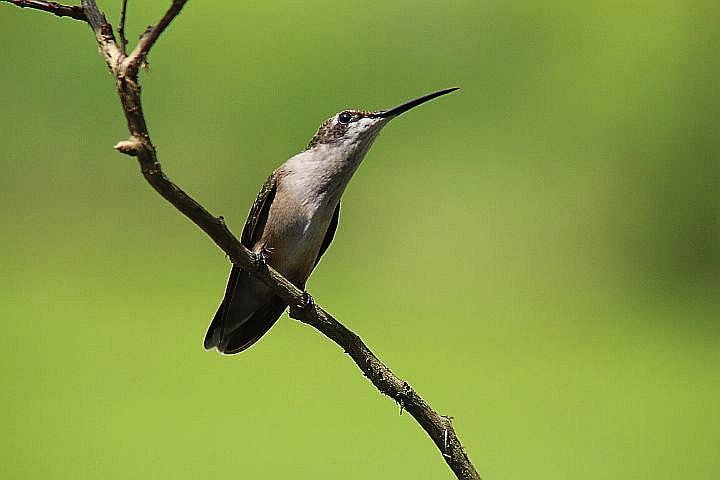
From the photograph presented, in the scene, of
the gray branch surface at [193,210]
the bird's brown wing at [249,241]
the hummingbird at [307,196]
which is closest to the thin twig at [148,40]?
the gray branch surface at [193,210]

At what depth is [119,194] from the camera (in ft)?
10.4

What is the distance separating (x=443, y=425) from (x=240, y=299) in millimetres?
582

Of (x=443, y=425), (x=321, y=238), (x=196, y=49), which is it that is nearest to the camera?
(x=443, y=425)

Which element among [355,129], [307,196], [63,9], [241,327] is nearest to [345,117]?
[355,129]

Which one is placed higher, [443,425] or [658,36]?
[658,36]

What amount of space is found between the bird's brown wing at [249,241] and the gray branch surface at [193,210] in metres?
0.35

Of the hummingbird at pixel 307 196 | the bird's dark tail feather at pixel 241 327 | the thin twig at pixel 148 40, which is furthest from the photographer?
the bird's dark tail feather at pixel 241 327

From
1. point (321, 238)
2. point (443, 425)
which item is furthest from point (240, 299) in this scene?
point (443, 425)

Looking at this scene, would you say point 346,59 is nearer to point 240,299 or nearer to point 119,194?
point 119,194

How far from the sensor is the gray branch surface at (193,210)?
61 cm

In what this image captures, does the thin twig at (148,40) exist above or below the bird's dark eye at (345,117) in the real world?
above

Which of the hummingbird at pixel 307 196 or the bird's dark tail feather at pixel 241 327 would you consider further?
the bird's dark tail feather at pixel 241 327

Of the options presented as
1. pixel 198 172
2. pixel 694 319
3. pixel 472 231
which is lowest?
pixel 694 319

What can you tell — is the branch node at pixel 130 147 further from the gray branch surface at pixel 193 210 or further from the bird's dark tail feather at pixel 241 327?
the bird's dark tail feather at pixel 241 327
